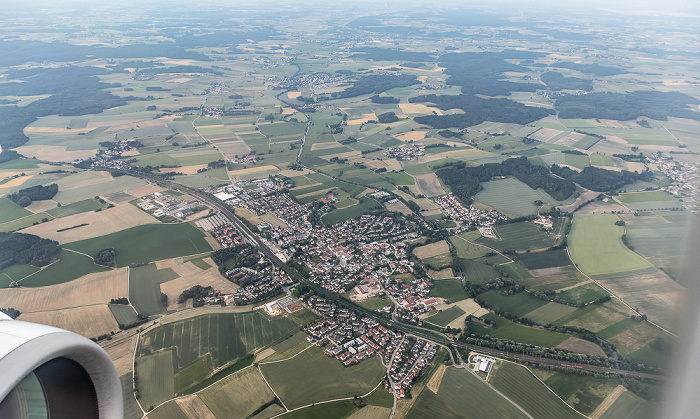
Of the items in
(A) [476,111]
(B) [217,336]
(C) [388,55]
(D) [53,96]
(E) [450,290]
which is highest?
(D) [53,96]

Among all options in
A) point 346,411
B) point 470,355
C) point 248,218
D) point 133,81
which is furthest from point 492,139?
point 133,81

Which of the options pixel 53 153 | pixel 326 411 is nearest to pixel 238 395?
pixel 326 411

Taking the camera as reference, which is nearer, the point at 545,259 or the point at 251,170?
the point at 545,259

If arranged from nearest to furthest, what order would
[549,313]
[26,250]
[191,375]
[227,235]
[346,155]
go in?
[191,375]
[549,313]
[26,250]
[227,235]
[346,155]

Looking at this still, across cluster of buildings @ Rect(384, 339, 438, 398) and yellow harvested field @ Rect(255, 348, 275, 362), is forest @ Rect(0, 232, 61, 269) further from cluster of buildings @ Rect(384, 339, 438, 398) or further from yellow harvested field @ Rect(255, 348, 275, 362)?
cluster of buildings @ Rect(384, 339, 438, 398)

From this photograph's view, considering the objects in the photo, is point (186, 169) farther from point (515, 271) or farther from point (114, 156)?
point (515, 271)

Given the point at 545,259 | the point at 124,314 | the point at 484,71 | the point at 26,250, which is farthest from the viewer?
the point at 484,71

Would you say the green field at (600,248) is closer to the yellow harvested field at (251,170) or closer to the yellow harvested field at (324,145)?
the yellow harvested field at (324,145)

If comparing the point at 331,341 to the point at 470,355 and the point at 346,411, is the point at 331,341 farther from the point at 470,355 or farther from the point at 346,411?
the point at 470,355
